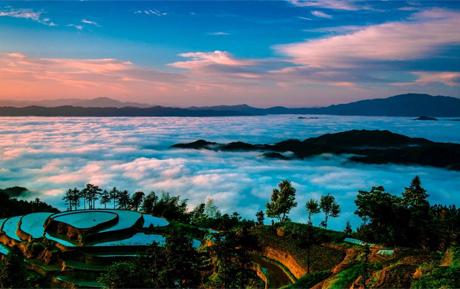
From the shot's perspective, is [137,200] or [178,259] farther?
[137,200]

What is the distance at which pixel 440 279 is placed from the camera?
20.6 metres

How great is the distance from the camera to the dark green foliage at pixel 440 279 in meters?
20.0

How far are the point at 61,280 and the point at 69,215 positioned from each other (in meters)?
27.1

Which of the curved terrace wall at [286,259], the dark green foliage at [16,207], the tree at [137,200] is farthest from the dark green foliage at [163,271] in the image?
the tree at [137,200]

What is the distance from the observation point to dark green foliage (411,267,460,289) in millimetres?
19969

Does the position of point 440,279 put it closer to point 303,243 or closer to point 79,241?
point 303,243

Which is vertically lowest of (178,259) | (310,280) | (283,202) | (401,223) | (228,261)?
(283,202)

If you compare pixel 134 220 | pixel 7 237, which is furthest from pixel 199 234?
pixel 7 237

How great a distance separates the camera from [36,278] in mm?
57312

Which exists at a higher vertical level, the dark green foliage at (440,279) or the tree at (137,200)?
the dark green foliage at (440,279)

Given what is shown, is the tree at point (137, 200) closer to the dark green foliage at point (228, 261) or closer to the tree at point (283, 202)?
the tree at point (283, 202)

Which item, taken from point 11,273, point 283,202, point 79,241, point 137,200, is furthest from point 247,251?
point 137,200

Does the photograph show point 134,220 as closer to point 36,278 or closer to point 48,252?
point 48,252

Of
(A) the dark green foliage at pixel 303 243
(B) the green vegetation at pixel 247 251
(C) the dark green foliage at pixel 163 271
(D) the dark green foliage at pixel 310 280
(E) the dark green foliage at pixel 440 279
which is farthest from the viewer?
(A) the dark green foliage at pixel 303 243
